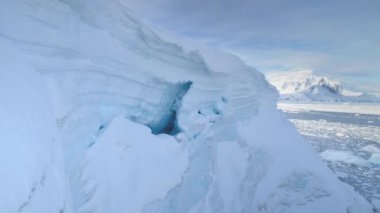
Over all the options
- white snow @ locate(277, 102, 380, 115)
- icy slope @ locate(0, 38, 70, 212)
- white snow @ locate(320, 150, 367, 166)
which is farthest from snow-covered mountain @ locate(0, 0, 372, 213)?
white snow @ locate(277, 102, 380, 115)

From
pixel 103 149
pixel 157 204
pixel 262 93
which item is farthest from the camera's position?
pixel 262 93

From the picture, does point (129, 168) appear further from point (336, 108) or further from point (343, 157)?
point (336, 108)

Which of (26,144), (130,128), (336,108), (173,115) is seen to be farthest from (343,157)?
(336,108)

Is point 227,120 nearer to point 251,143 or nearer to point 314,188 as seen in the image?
point 251,143

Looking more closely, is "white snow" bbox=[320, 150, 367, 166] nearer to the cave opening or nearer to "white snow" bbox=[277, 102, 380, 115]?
the cave opening

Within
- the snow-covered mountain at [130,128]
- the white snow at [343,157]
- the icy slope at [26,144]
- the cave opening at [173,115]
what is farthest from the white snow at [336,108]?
the icy slope at [26,144]

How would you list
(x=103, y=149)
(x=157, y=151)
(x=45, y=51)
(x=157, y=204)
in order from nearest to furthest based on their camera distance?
(x=45, y=51) < (x=103, y=149) < (x=157, y=204) < (x=157, y=151)

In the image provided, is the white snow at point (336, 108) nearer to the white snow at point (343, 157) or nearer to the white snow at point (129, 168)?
the white snow at point (343, 157)

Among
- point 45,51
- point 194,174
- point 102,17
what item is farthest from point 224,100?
point 45,51
